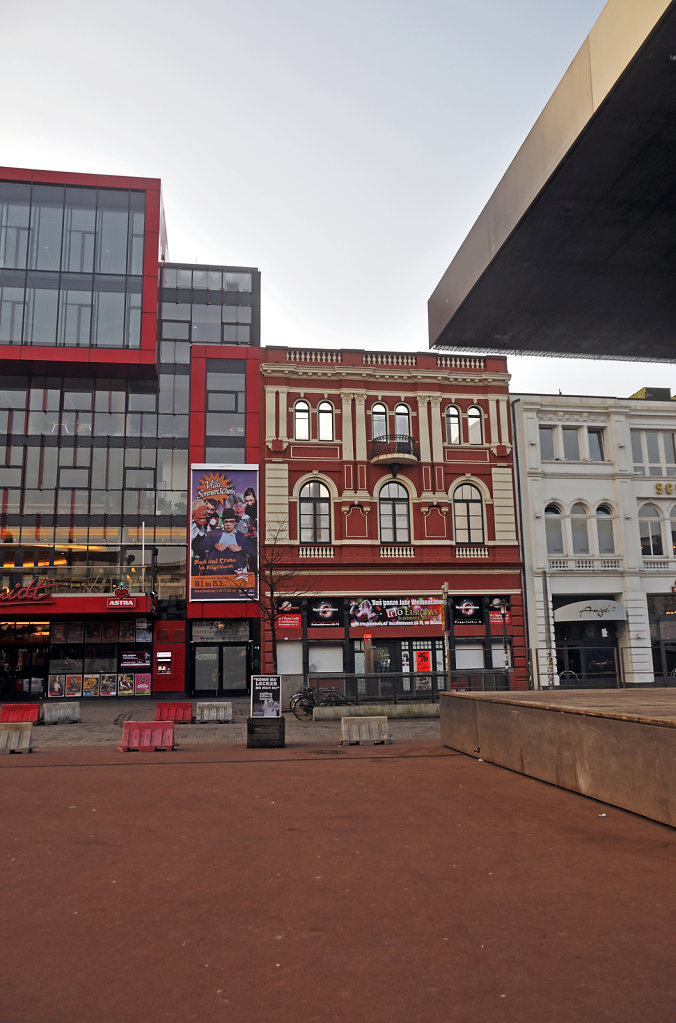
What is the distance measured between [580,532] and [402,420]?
11137 mm

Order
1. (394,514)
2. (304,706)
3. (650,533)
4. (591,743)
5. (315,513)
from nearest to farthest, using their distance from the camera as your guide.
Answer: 1. (591,743)
2. (304,706)
3. (315,513)
4. (394,514)
5. (650,533)

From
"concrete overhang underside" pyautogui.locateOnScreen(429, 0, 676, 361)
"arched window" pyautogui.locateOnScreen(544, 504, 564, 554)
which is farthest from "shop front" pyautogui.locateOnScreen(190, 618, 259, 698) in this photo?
"concrete overhang underside" pyautogui.locateOnScreen(429, 0, 676, 361)

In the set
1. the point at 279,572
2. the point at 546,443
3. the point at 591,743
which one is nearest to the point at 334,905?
the point at 591,743

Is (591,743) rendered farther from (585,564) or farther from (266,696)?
(585,564)

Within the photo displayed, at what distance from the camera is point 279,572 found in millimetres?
36625

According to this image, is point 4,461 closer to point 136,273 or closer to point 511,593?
point 136,273

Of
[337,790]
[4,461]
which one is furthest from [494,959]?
[4,461]

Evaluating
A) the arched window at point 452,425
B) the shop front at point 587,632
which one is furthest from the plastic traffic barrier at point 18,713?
the shop front at point 587,632

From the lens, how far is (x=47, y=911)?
677 cm

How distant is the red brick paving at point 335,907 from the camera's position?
4.86 metres

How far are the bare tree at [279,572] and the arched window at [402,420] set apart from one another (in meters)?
7.88

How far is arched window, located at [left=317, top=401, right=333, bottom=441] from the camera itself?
1521 inches

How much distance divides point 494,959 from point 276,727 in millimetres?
14017

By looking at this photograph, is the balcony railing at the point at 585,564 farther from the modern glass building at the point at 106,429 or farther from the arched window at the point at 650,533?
the modern glass building at the point at 106,429
